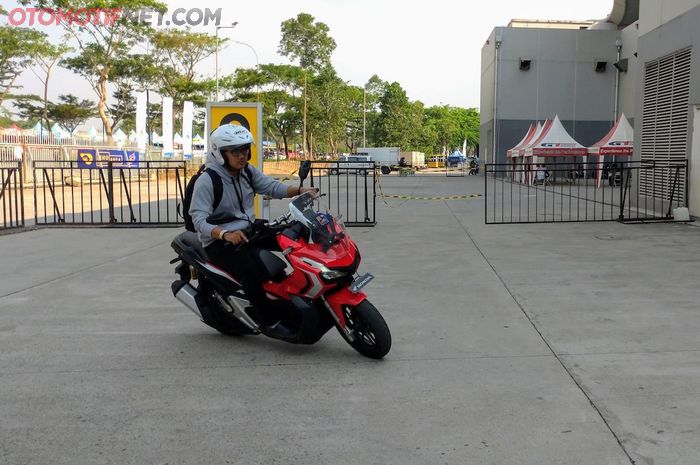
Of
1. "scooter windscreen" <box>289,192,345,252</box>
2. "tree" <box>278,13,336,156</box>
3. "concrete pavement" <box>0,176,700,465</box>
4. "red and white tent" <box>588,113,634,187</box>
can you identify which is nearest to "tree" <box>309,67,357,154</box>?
"tree" <box>278,13,336,156</box>

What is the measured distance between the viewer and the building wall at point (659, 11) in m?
12.8

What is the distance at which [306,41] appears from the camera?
5569 cm

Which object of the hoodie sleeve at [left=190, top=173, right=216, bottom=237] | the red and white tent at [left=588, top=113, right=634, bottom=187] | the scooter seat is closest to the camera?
the hoodie sleeve at [left=190, top=173, right=216, bottom=237]

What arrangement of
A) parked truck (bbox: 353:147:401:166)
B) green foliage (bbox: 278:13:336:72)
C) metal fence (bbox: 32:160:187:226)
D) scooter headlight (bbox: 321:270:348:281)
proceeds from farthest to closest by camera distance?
parked truck (bbox: 353:147:401:166) < green foliage (bbox: 278:13:336:72) < metal fence (bbox: 32:160:187:226) < scooter headlight (bbox: 321:270:348:281)

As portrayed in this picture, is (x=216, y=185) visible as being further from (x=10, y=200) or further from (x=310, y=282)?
(x=10, y=200)

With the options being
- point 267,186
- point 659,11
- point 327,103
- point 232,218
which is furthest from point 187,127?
point 232,218

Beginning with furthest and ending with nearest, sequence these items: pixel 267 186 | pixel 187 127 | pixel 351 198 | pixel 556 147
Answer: pixel 187 127 < pixel 556 147 < pixel 351 198 < pixel 267 186

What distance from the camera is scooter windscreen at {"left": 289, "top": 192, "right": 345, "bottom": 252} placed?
13.7 ft

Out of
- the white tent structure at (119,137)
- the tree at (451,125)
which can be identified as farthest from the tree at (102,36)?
the tree at (451,125)

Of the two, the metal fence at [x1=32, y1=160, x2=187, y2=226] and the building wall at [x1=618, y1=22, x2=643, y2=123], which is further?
the building wall at [x1=618, y1=22, x2=643, y2=123]

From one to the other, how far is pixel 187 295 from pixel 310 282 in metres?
1.32

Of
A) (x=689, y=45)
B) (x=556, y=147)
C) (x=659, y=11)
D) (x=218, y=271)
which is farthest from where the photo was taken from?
(x=556, y=147)

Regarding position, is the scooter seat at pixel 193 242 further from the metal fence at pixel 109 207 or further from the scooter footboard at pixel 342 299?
the metal fence at pixel 109 207

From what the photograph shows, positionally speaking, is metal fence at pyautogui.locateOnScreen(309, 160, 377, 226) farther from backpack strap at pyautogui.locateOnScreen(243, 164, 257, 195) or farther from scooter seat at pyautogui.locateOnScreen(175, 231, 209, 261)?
scooter seat at pyautogui.locateOnScreen(175, 231, 209, 261)
